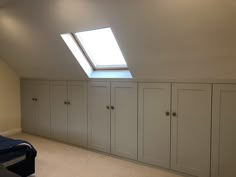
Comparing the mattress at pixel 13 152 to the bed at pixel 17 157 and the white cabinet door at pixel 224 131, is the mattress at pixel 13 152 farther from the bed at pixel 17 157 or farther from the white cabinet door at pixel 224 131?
the white cabinet door at pixel 224 131

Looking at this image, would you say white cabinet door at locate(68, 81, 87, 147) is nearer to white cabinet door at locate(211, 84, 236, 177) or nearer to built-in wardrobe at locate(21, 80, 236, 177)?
built-in wardrobe at locate(21, 80, 236, 177)

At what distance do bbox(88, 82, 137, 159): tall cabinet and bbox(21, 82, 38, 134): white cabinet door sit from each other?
4.96 ft

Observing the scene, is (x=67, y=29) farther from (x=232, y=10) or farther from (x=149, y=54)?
(x=232, y=10)

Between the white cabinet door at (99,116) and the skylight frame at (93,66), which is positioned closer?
the skylight frame at (93,66)

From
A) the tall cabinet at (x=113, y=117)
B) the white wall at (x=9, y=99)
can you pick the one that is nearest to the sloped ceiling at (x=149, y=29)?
the tall cabinet at (x=113, y=117)

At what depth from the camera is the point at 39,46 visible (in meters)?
3.23

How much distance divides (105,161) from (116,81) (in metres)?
1.20

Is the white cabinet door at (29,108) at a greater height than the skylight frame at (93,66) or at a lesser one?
lesser

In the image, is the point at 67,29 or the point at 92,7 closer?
the point at 92,7

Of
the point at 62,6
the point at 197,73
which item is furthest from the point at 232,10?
the point at 62,6

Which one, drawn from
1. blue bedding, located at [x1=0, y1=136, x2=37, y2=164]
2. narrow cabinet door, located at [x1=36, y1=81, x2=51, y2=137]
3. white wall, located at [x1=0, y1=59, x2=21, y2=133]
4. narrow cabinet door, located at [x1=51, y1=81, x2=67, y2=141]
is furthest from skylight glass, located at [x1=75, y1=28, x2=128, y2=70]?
white wall, located at [x1=0, y1=59, x2=21, y2=133]

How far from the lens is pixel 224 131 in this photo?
7.53 ft

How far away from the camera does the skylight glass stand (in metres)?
3.05

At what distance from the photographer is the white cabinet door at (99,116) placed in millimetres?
3232
